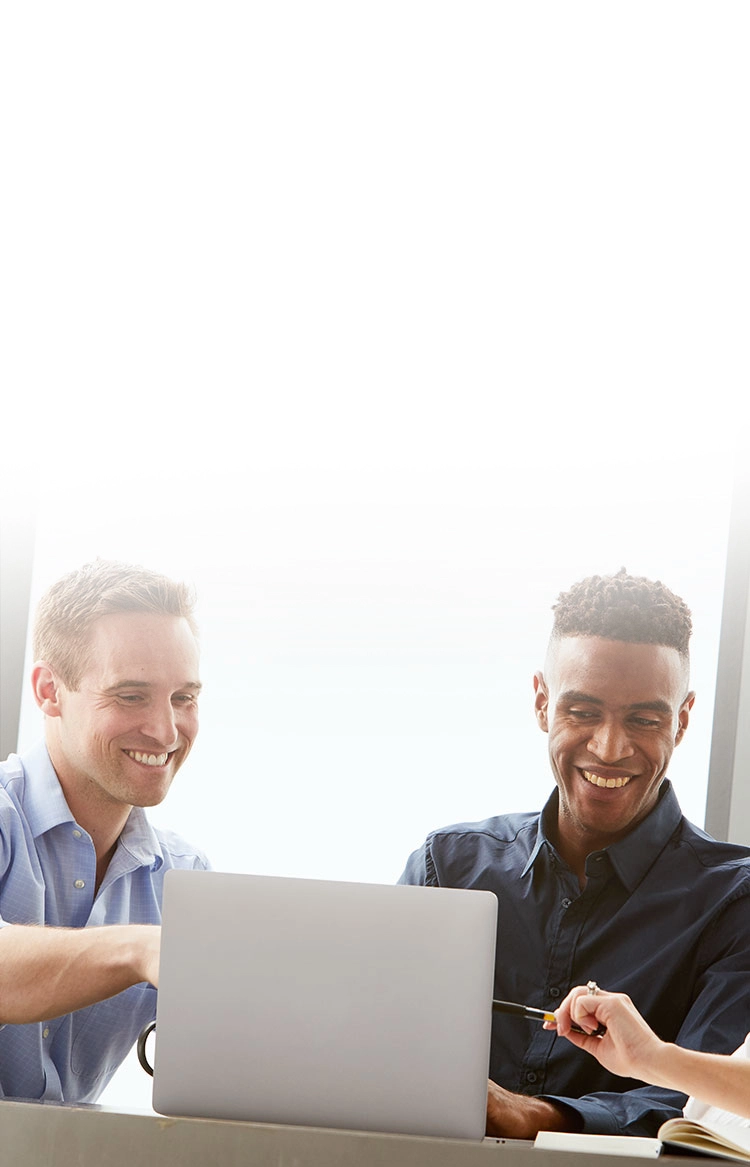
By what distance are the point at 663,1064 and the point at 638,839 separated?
770 mm

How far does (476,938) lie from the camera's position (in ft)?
4.33

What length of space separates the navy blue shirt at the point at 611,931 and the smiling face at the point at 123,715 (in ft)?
2.15

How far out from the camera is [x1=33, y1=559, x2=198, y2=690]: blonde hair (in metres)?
2.93

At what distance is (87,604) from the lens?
2.96 m

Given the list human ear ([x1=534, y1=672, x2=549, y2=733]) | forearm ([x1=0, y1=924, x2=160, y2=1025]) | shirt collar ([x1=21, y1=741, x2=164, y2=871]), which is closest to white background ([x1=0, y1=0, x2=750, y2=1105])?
human ear ([x1=534, y1=672, x2=549, y2=733])

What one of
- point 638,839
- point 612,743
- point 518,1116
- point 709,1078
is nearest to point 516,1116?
point 518,1116

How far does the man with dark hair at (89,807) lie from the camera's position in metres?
2.47

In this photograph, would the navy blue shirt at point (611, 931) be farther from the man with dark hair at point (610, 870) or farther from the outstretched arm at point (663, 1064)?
the outstretched arm at point (663, 1064)

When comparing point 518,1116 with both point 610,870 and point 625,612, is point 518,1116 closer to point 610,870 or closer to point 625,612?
point 610,870

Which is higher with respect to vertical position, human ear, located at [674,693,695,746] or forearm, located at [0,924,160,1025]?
human ear, located at [674,693,695,746]

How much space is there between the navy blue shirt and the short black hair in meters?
0.37

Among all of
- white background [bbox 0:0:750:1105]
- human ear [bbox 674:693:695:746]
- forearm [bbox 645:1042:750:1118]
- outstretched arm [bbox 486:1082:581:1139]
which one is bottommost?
outstretched arm [bbox 486:1082:581:1139]

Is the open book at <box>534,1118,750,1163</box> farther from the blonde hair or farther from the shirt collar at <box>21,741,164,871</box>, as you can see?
the blonde hair

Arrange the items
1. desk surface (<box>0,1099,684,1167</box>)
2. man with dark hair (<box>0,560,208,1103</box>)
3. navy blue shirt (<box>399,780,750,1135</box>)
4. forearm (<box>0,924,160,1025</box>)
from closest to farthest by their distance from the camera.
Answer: desk surface (<box>0,1099,684,1167</box>) < forearm (<box>0,924,160,1025</box>) < man with dark hair (<box>0,560,208,1103</box>) < navy blue shirt (<box>399,780,750,1135</box>)
